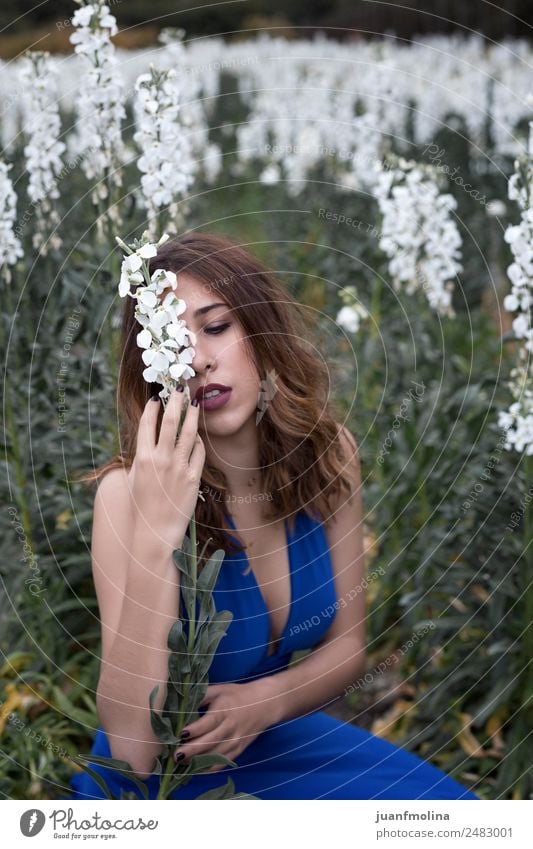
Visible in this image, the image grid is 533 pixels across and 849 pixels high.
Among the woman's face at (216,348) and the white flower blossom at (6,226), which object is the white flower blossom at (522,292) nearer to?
the woman's face at (216,348)

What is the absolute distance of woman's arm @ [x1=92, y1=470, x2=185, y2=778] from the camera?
179 centimetres

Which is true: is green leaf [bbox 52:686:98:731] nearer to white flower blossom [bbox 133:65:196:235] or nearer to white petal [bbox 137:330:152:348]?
white flower blossom [bbox 133:65:196:235]

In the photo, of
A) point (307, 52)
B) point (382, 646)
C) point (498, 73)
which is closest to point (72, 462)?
point (382, 646)

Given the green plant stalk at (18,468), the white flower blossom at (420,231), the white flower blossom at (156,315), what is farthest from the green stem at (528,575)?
the green plant stalk at (18,468)

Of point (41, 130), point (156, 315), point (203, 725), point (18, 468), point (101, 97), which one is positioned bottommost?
point (203, 725)

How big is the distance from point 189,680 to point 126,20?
22312 millimetres

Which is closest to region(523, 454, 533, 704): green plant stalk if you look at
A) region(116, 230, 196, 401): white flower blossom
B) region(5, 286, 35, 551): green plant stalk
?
region(116, 230, 196, 401): white flower blossom

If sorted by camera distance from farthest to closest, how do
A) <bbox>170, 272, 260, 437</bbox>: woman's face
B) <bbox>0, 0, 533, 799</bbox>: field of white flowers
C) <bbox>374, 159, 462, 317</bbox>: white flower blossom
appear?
1. <bbox>374, 159, 462, 317</bbox>: white flower blossom
2. <bbox>0, 0, 533, 799</bbox>: field of white flowers
3. <bbox>170, 272, 260, 437</bbox>: woman's face

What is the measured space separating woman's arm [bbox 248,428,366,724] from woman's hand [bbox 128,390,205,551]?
65cm

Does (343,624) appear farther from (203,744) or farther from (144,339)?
(144,339)

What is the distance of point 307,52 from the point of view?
51.2 ft

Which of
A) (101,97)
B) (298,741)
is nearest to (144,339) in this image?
(298,741)

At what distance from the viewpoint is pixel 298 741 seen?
2.34 m

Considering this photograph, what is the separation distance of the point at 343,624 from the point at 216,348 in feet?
2.88
